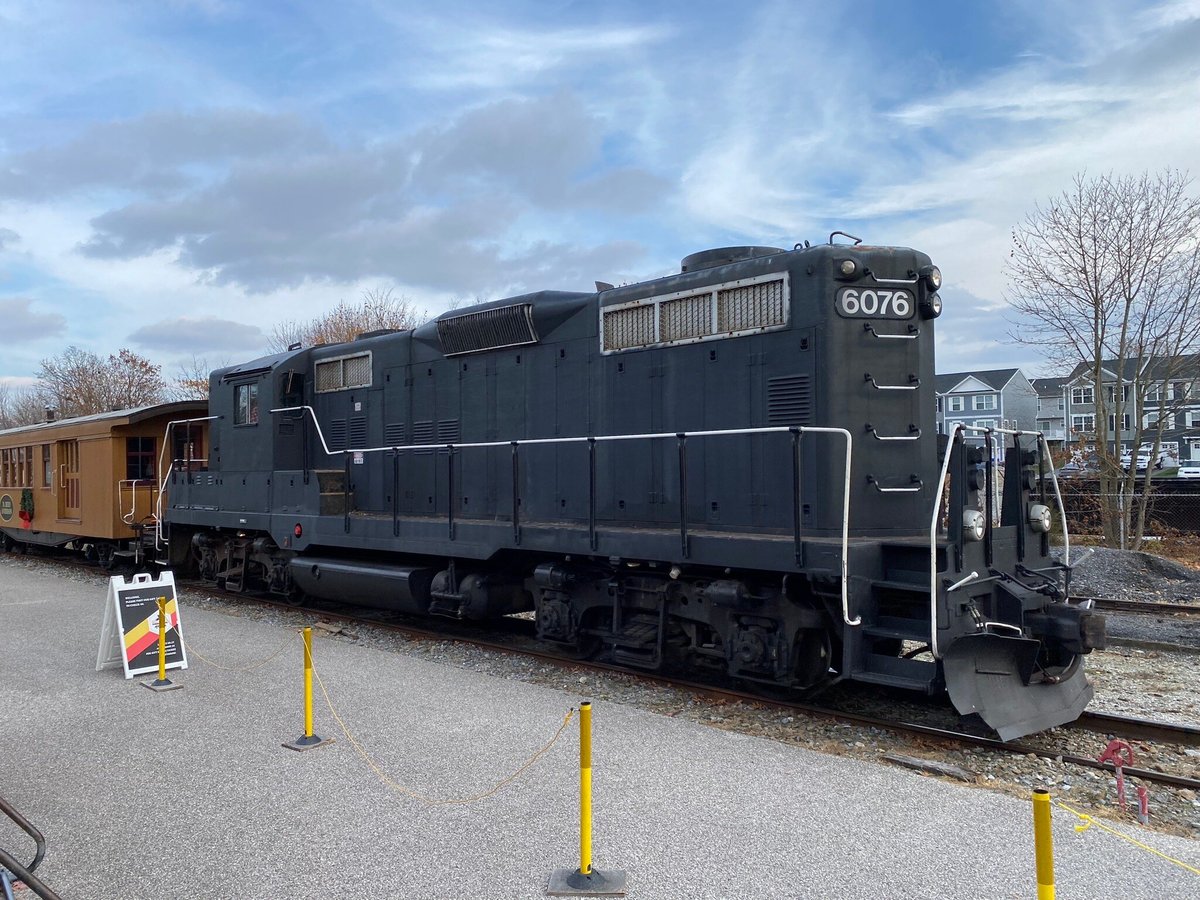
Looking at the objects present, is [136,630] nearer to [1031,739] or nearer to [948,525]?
[948,525]

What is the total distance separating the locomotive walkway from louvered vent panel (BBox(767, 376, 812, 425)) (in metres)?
2.44

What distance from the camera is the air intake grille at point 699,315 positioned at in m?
6.85

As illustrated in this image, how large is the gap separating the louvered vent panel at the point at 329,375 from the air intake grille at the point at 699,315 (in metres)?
4.77

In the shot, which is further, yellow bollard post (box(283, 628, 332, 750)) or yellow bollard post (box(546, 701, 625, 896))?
yellow bollard post (box(283, 628, 332, 750))

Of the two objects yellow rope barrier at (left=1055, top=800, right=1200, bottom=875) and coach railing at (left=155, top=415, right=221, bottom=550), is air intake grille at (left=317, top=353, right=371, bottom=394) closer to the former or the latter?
coach railing at (left=155, top=415, right=221, bottom=550)

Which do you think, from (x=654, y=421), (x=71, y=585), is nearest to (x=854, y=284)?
(x=654, y=421)

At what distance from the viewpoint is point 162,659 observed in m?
7.44

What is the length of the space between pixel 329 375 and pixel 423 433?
87.0 inches

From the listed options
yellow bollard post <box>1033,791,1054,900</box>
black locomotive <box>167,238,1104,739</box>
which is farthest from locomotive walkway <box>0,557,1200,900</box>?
yellow bollard post <box>1033,791,1054,900</box>

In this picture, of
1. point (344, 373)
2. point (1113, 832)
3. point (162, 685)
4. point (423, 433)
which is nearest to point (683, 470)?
point (1113, 832)

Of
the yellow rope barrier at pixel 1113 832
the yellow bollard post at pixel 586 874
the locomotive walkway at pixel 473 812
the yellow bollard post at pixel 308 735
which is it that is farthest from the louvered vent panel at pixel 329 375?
the yellow rope barrier at pixel 1113 832

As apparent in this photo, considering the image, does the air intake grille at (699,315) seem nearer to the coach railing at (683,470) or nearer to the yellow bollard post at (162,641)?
the coach railing at (683,470)

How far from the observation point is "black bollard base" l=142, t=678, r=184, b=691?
715cm

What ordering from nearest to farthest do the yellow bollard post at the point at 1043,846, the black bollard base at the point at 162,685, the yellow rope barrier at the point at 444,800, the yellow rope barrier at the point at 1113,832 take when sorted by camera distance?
the yellow bollard post at the point at 1043,846 < the yellow rope barrier at the point at 1113,832 < the yellow rope barrier at the point at 444,800 < the black bollard base at the point at 162,685
